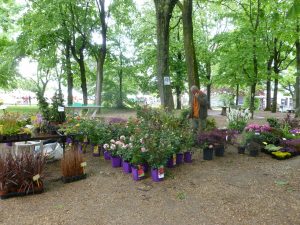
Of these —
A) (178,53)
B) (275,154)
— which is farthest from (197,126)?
(178,53)

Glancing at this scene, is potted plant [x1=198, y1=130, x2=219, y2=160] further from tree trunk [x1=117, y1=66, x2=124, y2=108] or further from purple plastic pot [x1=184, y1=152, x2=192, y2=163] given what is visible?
tree trunk [x1=117, y1=66, x2=124, y2=108]

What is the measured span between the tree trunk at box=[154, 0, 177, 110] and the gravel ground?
168 inches

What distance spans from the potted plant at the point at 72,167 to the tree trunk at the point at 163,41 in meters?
4.49

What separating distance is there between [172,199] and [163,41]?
610cm

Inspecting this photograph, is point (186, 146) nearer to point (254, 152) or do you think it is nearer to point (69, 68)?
point (254, 152)

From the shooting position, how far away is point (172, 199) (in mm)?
3553

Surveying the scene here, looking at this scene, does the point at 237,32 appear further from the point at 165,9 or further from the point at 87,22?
the point at 87,22

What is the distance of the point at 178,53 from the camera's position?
20.3 meters

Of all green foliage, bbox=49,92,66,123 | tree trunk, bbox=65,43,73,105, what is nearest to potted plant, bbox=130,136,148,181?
green foliage, bbox=49,92,66,123

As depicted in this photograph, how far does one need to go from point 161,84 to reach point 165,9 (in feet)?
7.72

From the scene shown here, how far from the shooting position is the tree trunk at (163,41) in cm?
830

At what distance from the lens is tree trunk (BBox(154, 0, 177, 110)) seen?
8305 millimetres

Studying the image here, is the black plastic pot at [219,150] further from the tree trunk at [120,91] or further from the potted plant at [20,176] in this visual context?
the tree trunk at [120,91]

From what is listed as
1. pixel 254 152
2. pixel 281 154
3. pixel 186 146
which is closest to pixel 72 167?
pixel 186 146
